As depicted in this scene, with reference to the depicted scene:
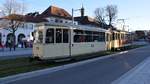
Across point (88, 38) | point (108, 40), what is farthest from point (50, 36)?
point (108, 40)

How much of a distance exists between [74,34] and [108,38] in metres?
13.1

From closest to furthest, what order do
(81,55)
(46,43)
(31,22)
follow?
1. (46,43)
2. (81,55)
3. (31,22)

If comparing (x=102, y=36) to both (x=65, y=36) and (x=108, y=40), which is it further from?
(x=65, y=36)

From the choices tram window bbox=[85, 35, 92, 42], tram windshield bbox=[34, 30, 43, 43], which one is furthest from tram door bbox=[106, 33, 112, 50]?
tram windshield bbox=[34, 30, 43, 43]

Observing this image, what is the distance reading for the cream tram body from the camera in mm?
22297

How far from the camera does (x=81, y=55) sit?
90.4 feet

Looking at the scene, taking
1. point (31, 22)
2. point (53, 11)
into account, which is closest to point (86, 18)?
point (53, 11)

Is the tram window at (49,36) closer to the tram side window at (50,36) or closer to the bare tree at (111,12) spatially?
the tram side window at (50,36)

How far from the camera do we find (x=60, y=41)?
77.5 ft

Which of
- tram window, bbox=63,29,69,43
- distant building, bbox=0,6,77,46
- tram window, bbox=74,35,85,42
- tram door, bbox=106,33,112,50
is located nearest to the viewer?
tram window, bbox=63,29,69,43

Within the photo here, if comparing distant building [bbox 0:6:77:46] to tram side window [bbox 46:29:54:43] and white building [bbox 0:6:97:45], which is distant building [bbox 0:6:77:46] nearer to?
white building [bbox 0:6:97:45]

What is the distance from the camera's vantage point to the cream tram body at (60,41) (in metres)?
22.3

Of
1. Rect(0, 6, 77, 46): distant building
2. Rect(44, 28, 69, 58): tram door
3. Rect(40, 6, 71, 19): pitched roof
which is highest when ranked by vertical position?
Rect(40, 6, 71, 19): pitched roof

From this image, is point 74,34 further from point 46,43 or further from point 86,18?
point 86,18
